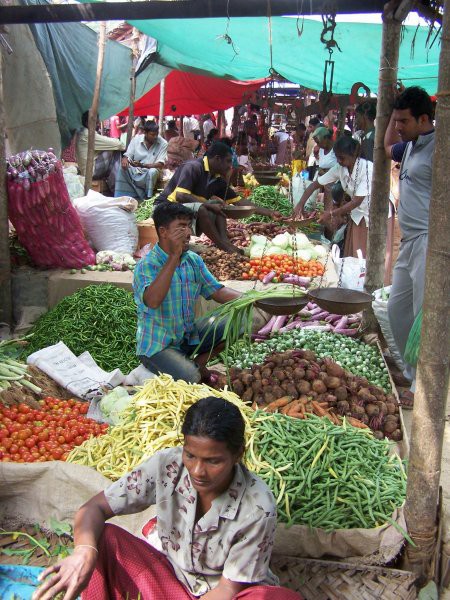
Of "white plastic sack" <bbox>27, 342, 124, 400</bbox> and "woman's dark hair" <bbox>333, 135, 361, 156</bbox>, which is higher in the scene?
"woman's dark hair" <bbox>333, 135, 361, 156</bbox>

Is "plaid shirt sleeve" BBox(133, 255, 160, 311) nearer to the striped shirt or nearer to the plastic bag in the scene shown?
the striped shirt

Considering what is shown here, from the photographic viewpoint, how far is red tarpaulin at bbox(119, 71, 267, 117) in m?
14.0

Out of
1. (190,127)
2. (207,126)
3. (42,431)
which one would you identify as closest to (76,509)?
(42,431)

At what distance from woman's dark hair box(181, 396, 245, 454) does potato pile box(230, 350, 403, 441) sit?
1489mm

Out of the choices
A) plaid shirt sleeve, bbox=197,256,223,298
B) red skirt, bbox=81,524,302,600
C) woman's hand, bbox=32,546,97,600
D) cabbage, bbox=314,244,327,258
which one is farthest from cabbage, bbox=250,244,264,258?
woman's hand, bbox=32,546,97,600

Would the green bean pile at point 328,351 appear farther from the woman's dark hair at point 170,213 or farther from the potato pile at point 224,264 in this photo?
the potato pile at point 224,264

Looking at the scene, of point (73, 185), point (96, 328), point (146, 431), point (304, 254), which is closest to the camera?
point (146, 431)

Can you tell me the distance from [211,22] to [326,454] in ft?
21.7

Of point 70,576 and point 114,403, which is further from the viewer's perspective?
point 114,403

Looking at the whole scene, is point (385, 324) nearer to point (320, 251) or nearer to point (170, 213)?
point (170, 213)

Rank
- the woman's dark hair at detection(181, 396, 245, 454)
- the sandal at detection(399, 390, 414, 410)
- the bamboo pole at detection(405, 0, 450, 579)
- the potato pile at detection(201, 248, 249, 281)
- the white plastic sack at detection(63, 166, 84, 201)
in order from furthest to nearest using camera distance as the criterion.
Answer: the white plastic sack at detection(63, 166, 84, 201) < the potato pile at detection(201, 248, 249, 281) < the sandal at detection(399, 390, 414, 410) < the bamboo pole at detection(405, 0, 450, 579) < the woman's dark hair at detection(181, 396, 245, 454)

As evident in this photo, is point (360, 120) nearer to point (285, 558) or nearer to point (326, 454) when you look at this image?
point (326, 454)

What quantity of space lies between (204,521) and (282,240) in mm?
4936

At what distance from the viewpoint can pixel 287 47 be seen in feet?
27.3
